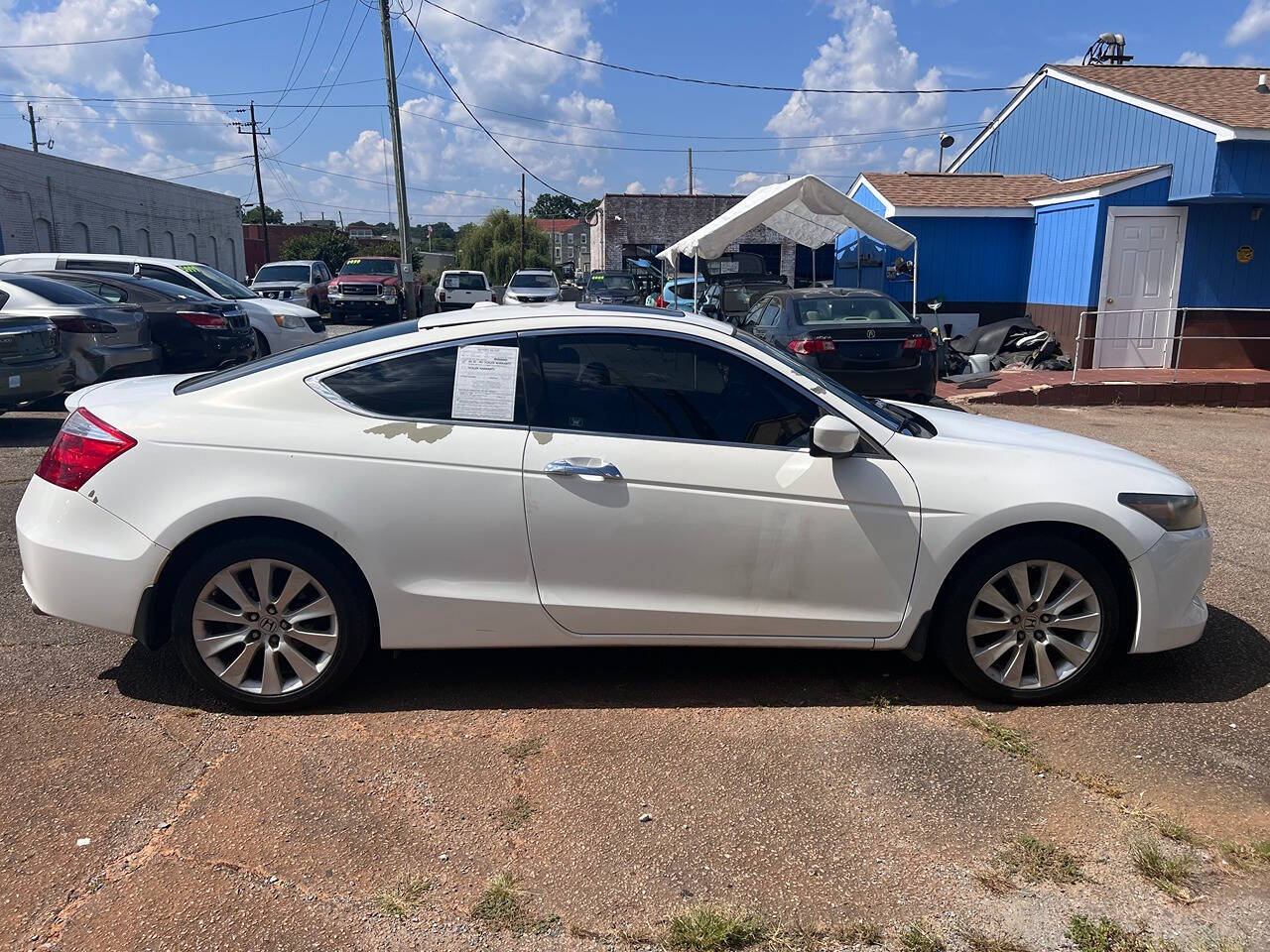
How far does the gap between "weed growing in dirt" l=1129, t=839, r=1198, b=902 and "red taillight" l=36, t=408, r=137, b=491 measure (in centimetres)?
376

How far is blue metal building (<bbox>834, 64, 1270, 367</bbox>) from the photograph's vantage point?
47.0ft

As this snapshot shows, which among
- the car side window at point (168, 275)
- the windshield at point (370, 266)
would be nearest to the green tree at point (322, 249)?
the windshield at point (370, 266)

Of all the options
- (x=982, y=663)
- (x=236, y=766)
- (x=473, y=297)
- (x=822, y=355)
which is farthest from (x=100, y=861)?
(x=473, y=297)

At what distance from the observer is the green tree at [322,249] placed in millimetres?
56688

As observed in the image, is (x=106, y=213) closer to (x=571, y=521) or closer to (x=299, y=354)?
(x=299, y=354)

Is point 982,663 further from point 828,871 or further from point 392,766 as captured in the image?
point 392,766

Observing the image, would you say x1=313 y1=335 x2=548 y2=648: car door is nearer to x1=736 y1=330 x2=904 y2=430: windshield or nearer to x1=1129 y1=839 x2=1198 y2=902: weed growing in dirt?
x1=736 y1=330 x2=904 y2=430: windshield

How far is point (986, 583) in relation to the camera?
3.74 m

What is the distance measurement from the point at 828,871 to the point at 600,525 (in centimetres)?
145

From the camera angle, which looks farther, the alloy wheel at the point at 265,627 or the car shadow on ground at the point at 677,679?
the car shadow on ground at the point at 677,679

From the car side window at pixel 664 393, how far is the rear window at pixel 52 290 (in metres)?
8.68

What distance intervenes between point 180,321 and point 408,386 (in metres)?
9.63

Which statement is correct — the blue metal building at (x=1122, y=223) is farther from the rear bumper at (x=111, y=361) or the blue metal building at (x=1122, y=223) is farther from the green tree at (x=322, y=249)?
the green tree at (x=322, y=249)

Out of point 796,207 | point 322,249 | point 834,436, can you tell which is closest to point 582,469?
point 834,436
